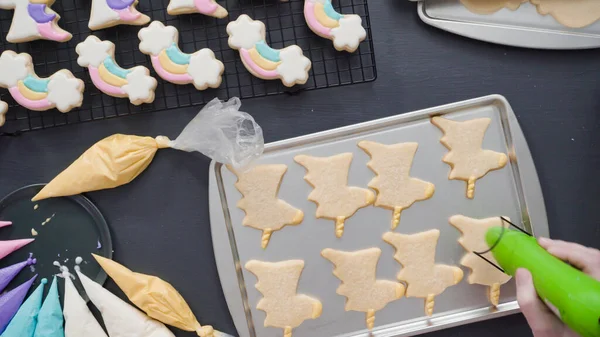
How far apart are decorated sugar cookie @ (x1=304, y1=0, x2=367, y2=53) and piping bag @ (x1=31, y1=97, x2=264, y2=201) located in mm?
258

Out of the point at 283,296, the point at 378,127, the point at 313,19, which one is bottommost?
the point at 283,296

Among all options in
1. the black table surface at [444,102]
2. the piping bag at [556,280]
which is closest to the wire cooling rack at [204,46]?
the black table surface at [444,102]

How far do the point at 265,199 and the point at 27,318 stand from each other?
0.63 m

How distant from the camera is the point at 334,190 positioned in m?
1.20

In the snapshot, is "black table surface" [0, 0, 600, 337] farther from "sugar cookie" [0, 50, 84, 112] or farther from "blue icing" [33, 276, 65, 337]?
"blue icing" [33, 276, 65, 337]

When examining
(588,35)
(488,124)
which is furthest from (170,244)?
(588,35)

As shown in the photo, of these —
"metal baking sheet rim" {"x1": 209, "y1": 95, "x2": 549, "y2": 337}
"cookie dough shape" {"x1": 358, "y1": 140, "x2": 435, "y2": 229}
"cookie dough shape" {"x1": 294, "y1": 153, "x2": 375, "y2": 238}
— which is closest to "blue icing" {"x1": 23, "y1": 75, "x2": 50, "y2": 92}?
"metal baking sheet rim" {"x1": 209, "y1": 95, "x2": 549, "y2": 337}

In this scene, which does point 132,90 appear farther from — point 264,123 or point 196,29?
point 264,123

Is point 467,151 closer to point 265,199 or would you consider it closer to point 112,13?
point 265,199

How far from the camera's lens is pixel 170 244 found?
1.24 meters

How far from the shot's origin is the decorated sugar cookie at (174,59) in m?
1.17

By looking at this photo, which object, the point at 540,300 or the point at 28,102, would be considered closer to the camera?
the point at 540,300

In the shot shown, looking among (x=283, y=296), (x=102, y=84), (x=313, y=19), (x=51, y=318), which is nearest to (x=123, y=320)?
(x=51, y=318)

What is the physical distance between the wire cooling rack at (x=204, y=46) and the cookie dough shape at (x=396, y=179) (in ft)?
0.59
